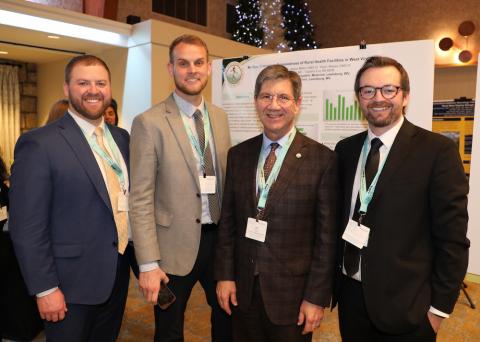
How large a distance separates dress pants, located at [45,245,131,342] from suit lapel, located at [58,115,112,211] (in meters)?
0.36

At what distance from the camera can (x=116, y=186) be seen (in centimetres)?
191

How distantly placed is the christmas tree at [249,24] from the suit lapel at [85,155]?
7.08 metres

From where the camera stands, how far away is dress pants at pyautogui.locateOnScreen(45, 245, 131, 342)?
1.82 m

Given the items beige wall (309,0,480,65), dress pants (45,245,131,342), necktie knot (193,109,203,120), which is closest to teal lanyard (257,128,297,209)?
necktie knot (193,109,203,120)

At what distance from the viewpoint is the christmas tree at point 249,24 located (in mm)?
8453

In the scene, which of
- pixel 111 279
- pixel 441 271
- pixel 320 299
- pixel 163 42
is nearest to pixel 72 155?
pixel 111 279

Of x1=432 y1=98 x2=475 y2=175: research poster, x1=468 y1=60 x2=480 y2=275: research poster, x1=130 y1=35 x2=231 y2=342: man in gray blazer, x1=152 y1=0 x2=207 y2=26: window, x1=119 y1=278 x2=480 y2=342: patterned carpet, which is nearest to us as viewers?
x1=130 y1=35 x2=231 y2=342: man in gray blazer

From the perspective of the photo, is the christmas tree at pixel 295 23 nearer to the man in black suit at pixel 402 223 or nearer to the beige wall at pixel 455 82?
the beige wall at pixel 455 82

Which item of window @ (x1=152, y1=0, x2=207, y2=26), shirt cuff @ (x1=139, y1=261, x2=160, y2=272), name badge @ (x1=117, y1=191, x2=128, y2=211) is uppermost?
window @ (x1=152, y1=0, x2=207, y2=26)

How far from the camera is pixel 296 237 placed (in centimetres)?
169

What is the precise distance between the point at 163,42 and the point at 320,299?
555 cm

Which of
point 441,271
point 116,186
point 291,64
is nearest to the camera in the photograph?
point 441,271

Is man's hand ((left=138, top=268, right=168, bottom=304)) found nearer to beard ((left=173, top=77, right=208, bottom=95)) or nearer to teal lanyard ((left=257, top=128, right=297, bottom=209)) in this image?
teal lanyard ((left=257, top=128, right=297, bottom=209))

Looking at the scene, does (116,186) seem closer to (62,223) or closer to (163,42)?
(62,223)
